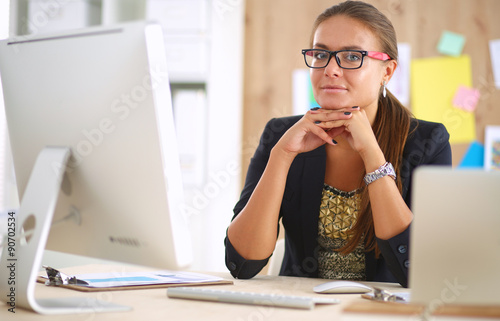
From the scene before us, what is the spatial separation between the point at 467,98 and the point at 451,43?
26cm

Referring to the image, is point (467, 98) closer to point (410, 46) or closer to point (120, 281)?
point (410, 46)

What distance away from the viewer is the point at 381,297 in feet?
3.29

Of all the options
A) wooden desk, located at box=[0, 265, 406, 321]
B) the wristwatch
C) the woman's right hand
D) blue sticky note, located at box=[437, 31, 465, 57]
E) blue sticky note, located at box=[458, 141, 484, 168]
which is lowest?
wooden desk, located at box=[0, 265, 406, 321]

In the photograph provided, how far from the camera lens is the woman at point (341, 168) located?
1396mm

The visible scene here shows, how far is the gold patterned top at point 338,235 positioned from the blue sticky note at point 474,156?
1150 millimetres

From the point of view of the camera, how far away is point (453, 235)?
712 mm

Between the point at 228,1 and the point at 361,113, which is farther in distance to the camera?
the point at 228,1

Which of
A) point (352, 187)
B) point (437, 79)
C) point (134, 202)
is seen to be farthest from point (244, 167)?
point (134, 202)

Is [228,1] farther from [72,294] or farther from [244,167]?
[72,294]

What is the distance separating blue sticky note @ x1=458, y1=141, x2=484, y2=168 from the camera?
247 centimetres

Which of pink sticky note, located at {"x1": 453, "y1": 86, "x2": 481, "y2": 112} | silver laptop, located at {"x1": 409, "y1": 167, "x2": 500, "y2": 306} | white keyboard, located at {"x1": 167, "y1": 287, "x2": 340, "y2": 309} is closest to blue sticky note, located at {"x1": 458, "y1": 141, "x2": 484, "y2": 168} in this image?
pink sticky note, located at {"x1": 453, "y1": 86, "x2": 481, "y2": 112}

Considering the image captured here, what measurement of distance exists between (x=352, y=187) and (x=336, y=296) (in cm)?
55

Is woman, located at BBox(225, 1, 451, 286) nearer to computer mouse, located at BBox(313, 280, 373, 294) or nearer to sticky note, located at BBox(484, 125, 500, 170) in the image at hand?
computer mouse, located at BBox(313, 280, 373, 294)

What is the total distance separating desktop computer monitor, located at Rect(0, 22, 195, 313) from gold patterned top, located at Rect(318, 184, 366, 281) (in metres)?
0.72
